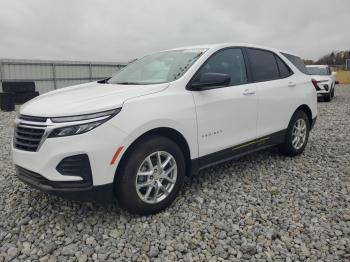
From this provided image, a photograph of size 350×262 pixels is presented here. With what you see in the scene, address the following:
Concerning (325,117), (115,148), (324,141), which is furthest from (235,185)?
(325,117)

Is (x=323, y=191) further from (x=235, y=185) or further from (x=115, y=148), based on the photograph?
(x=115, y=148)

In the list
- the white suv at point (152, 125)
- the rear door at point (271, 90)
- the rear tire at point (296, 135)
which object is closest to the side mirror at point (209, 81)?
the white suv at point (152, 125)

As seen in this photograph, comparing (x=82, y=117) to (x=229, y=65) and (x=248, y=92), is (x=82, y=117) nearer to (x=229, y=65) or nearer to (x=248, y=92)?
(x=229, y=65)

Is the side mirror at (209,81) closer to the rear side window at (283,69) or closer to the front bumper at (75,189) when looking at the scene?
the front bumper at (75,189)

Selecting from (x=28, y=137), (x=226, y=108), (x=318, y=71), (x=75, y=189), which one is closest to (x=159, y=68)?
(x=226, y=108)

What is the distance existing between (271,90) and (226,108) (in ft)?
3.41

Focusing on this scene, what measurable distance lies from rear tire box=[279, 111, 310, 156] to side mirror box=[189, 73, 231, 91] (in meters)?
1.95

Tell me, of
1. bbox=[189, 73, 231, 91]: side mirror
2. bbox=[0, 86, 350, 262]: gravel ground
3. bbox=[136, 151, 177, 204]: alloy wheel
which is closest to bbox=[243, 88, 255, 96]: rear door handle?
bbox=[189, 73, 231, 91]: side mirror

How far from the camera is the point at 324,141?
5.87 m

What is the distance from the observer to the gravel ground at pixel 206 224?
2.42m

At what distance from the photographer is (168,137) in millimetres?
2990

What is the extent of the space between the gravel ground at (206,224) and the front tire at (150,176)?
0.17m

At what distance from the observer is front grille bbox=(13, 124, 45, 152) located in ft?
8.30

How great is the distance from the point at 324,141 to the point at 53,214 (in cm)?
508
